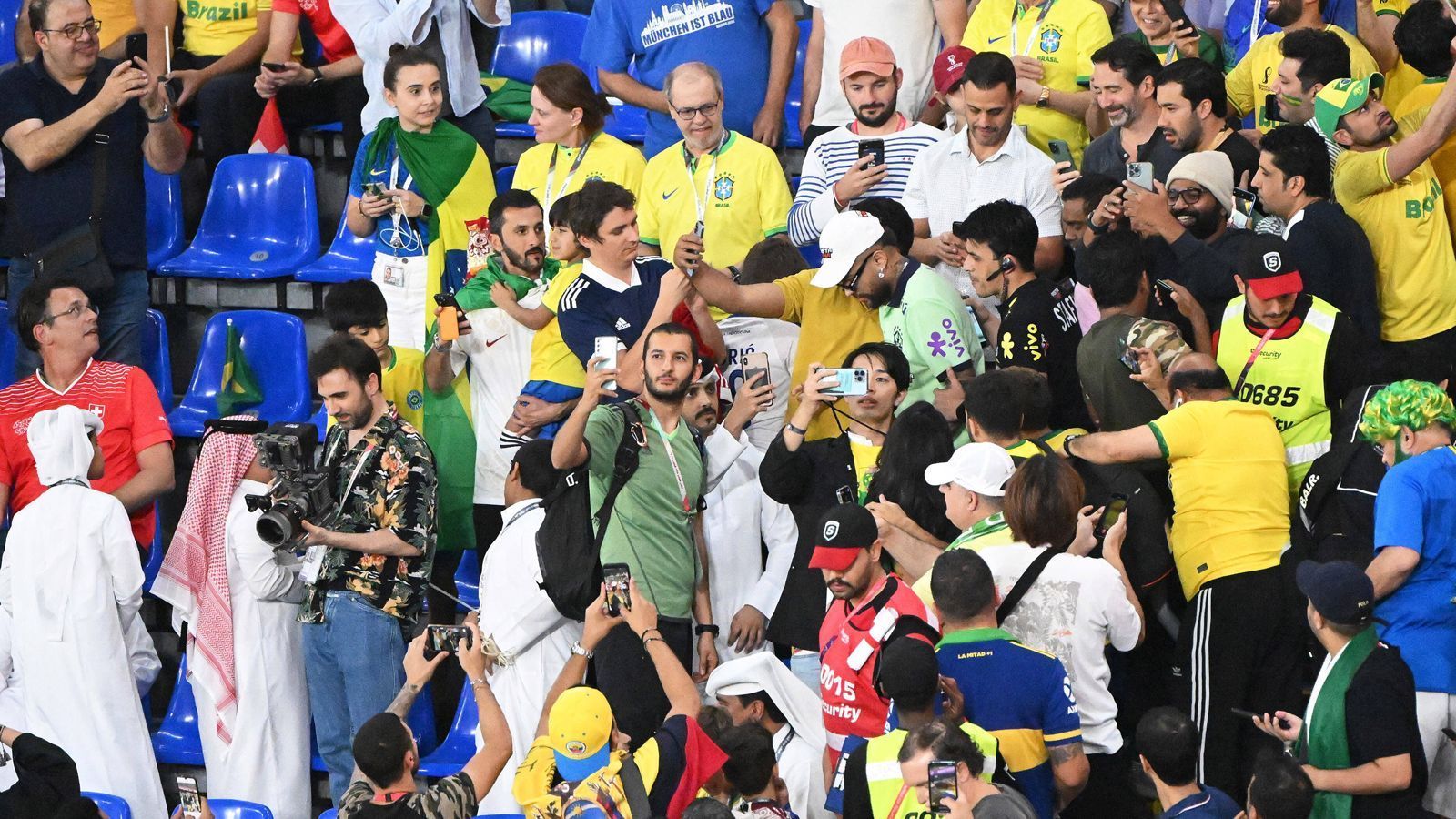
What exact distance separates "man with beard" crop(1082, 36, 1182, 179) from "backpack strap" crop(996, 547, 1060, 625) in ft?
8.04

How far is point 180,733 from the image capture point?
8031 mm

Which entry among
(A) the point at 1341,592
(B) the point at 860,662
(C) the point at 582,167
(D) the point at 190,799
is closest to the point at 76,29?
(C) the point at 582,167

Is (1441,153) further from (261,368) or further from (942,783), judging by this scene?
(261,368)

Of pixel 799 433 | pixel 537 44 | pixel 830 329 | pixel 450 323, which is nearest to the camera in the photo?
pixel 799 433

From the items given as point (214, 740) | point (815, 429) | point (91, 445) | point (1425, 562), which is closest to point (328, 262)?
point (91, 445)

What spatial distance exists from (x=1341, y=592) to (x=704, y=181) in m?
3.59

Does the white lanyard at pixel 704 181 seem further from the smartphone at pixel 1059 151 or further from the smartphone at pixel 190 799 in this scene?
the smartphone at pixel 190 799

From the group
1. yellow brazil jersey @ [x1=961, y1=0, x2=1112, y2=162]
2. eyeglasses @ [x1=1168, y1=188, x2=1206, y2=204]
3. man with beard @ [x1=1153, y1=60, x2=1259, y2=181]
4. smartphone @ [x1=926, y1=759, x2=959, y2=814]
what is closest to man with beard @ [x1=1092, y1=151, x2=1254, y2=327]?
eyeglasses @ [x1=1168, y1=188, x2=1206, y2=204]

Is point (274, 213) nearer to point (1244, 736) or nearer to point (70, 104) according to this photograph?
point (70, 104)

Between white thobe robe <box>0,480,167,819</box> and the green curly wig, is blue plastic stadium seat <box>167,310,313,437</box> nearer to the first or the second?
white thobe robe <box>0,480,167,819</box>

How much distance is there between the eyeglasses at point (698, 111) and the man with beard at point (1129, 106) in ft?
5.20

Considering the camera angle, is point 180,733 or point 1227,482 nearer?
point 1227,482

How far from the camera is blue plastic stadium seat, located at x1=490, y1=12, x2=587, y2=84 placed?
9.92m

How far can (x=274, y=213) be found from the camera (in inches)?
369
